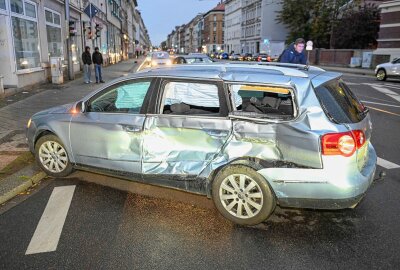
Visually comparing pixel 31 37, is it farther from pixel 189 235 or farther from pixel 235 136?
pixel 189 235

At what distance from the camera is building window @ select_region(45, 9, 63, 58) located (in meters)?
18.5

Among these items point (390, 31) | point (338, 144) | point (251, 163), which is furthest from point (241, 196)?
point (390, 31)

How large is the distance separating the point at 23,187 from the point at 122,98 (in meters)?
1.82

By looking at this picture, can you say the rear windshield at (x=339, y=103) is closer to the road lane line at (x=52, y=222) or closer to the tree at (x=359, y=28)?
the road lane line at (x=52, y=222)

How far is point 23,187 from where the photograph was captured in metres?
5.02

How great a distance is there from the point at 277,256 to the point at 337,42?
158 ft

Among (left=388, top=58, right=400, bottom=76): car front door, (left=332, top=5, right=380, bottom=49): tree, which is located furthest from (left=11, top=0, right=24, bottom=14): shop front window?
(left=332, top=5, right=380, bottom=49): tree

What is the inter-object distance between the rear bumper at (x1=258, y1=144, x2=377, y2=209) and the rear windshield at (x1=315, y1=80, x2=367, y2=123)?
456mm

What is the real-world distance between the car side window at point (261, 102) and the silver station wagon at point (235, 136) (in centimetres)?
1

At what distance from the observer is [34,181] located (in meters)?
5.28

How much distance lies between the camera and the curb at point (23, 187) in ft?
15.4

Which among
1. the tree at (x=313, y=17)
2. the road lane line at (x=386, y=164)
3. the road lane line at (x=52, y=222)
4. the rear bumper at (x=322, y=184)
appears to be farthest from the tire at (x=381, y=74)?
the tree at (x=313, y=17)

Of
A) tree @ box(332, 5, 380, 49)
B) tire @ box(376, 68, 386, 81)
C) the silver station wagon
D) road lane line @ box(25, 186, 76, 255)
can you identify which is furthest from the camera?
tree @ box(332, 5, 380, 49)

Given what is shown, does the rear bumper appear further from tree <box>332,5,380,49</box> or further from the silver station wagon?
tree <box>332,5,380,49</box>
